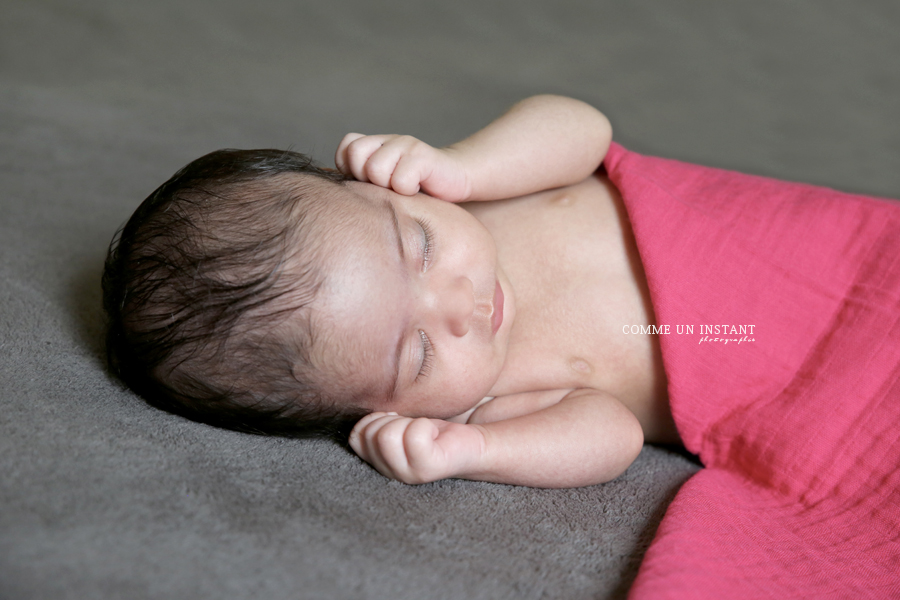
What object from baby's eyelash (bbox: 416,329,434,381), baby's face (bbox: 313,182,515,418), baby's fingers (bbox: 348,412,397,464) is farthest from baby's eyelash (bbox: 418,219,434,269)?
baby's fingers (bbox: 348,412,397,464)

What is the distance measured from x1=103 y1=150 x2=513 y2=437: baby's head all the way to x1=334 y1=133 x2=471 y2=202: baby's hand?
5 centimetres

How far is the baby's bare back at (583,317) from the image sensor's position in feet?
3.78

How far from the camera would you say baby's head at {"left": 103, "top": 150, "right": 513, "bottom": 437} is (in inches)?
35.2

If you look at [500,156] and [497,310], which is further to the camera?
[500,156]

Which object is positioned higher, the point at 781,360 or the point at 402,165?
the point at 402,165

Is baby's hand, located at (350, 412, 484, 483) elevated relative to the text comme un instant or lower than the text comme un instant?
lower

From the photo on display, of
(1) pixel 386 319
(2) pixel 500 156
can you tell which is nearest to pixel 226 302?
(1) pixel 386 319

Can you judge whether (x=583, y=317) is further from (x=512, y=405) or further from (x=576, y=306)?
(x=512, y=405)

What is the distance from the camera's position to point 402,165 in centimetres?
105

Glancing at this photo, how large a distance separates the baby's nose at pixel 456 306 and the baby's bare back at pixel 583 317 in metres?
0.21

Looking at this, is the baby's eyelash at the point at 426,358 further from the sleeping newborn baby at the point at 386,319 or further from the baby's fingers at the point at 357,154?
the baby's fingers at the point at 357,154

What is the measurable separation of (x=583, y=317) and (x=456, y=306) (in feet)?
0.93

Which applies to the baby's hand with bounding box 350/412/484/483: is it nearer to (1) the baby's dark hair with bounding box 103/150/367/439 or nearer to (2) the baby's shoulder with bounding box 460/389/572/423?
(1) the baby's dark hair with bounding box 103/150/367/439

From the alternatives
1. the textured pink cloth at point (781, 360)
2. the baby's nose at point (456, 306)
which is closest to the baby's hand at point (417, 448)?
the baby's nose at point (456, 306)
